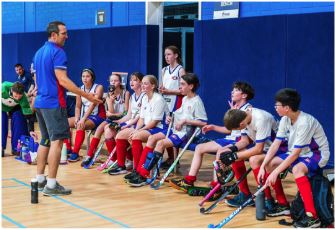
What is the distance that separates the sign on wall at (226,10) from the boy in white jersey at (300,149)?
348 cm

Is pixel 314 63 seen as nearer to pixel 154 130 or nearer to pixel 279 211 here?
pixel 154 130

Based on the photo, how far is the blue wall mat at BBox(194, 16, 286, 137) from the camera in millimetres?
7051

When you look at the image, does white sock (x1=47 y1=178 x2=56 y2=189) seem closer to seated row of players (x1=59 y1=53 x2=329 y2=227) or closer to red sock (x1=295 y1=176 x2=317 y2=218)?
seated row of players (x1=59 y1=53 x2=329 y2=227)

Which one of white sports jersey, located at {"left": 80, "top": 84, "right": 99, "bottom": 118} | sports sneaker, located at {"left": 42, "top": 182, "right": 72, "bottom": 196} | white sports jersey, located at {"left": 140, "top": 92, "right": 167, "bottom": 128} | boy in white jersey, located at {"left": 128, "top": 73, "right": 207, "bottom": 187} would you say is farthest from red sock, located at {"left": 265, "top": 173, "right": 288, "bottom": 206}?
white sports jersey, located at {"left": 80, "top": 84, "right": 99, "bottom": 118}

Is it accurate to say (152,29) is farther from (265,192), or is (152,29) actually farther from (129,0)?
(265,192)

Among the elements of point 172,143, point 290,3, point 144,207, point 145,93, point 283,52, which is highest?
point 290,3

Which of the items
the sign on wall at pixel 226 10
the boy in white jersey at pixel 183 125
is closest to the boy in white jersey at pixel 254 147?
the boy in white jersey at pixel 183 125

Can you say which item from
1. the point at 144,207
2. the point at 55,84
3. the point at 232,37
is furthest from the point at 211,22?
the point at 144,207

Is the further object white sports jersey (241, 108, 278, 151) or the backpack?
white sports jersey (241, 108, 278, 151)

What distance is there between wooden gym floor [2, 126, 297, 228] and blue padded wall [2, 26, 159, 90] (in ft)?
9.96

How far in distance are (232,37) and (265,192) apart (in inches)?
114

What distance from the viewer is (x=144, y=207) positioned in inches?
209

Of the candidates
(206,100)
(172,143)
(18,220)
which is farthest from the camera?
(206,100)

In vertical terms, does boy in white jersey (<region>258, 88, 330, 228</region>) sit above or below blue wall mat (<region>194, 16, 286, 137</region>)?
below
